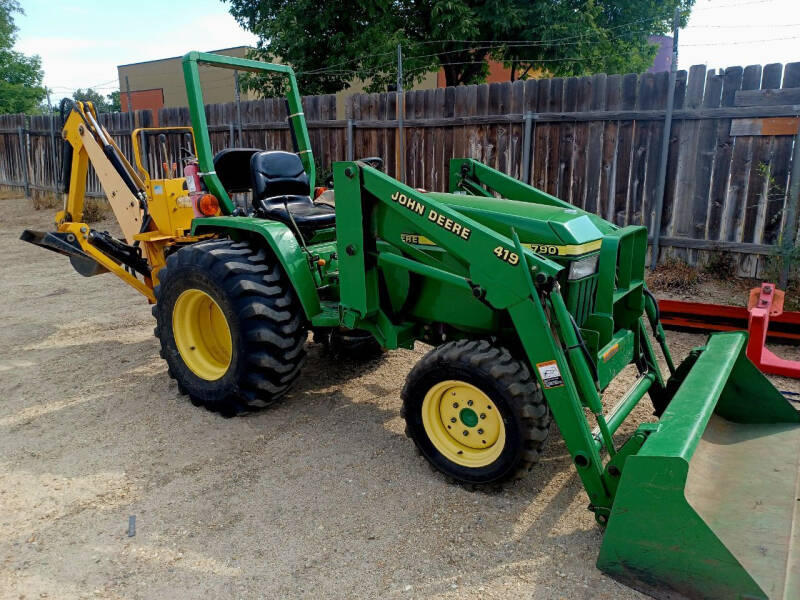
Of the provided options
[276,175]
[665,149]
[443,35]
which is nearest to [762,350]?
[665,149]

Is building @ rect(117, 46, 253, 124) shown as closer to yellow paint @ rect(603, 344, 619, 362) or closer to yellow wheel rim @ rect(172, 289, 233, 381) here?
yellow wheel rim @ rect(172, 289, 233, 381)

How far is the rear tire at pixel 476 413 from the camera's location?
3.08 m

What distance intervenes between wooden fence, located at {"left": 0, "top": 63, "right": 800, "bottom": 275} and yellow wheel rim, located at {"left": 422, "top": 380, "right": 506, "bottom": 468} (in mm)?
4696

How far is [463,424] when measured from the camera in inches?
133

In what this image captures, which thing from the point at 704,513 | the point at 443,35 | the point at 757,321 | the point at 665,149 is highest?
the point at 443,35

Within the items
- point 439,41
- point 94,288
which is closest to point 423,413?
point 94,288

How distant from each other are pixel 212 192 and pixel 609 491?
3.29 meters

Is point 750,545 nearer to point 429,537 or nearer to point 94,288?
point 429,537

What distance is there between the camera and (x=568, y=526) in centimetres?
306

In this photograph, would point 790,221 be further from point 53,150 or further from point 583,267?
point 53,150

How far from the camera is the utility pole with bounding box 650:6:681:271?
22.0 ft

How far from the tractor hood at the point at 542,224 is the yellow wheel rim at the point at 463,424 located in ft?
2.82

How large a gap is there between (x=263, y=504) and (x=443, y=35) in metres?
12.0

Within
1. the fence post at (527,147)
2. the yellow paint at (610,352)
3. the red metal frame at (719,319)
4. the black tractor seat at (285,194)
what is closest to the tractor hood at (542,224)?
the yellow paint at (610,352)
